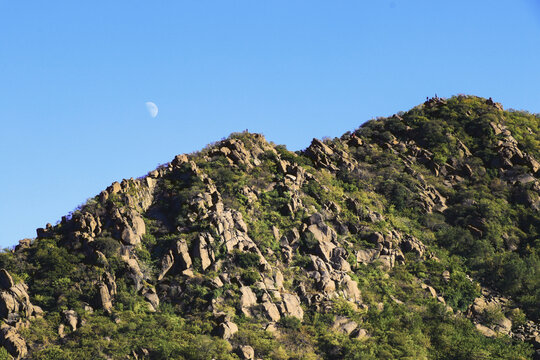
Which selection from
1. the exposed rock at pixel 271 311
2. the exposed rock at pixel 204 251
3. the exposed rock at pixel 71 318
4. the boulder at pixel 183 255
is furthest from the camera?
the exposed rock at pixel 204 251

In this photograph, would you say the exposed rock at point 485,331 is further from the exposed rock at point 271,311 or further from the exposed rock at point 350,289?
the exposed rock at point 271,311

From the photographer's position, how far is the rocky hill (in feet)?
218

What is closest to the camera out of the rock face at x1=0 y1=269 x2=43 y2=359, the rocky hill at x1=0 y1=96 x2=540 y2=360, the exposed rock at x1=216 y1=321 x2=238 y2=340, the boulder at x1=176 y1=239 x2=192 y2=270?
the rock face at x1=0 y1=269 x2=43 y2=359

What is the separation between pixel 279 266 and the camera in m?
76.4

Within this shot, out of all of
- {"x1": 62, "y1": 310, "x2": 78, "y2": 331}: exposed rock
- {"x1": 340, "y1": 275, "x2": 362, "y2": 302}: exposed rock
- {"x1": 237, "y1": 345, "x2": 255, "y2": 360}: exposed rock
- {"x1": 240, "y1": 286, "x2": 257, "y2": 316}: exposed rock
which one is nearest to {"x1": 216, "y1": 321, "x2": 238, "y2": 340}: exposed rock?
{"x1": 237, "y1": 345, "x2": 255, "y2": 360}: exposed rock

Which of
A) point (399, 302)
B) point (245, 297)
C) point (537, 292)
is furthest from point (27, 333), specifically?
point (537, 292)

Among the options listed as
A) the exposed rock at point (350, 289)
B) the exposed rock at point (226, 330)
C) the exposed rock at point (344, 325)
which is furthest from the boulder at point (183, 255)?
the exposed rock at point (350, 289)

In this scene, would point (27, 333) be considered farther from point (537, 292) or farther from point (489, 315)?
point (537, 292)

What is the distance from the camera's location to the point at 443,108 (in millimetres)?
123250

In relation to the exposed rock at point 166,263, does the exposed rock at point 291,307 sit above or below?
below

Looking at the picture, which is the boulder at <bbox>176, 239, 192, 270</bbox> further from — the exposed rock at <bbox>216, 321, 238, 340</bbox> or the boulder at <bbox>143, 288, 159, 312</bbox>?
the exposed rock at <bbox>216, 321, 238, 340</bbox>

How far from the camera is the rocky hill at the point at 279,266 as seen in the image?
66562 millimetres

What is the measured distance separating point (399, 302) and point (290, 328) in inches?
547

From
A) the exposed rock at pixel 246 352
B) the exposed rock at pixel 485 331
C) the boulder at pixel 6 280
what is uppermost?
the boulder at pixel 6 280
